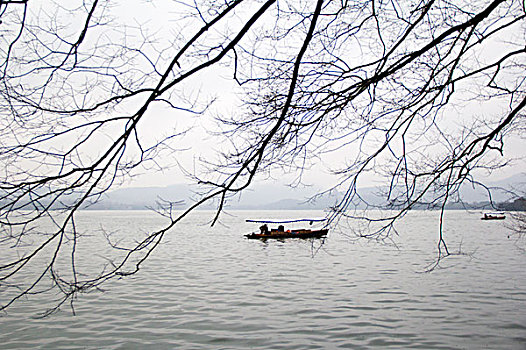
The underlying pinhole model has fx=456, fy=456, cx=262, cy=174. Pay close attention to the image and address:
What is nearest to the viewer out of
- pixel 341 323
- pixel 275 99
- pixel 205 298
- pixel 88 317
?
pixel 275 99

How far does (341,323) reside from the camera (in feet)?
35.2

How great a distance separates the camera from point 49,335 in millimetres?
10016

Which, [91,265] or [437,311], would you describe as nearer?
[437,311]

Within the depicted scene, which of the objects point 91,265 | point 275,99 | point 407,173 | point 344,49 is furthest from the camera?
point 91,265

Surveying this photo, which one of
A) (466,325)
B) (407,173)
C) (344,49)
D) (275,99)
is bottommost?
(466,325)

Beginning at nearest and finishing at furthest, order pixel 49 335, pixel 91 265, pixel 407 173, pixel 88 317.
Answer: pixel 407 173 < pixel 49 335 < pixel 88 317 < pixel 91 265

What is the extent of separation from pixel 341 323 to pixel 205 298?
16.1ft

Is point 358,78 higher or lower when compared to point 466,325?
higher

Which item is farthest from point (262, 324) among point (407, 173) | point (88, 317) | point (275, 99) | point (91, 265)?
point (91, 265)

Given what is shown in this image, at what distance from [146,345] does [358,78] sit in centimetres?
737

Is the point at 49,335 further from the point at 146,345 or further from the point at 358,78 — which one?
the point at 358,78

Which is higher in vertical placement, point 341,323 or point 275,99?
point 275,99

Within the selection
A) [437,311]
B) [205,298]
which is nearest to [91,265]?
[205,298]

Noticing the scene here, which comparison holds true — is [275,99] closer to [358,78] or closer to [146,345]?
[358,78]
